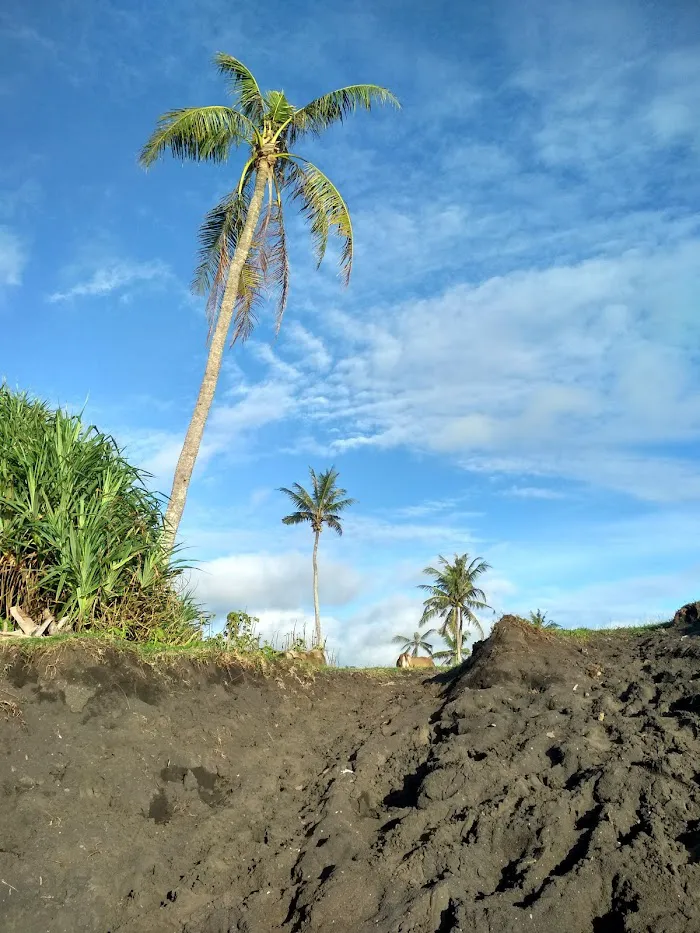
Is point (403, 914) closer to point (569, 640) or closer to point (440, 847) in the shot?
point (440, 847)

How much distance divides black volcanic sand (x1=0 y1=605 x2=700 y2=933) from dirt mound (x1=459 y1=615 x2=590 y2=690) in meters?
0.04

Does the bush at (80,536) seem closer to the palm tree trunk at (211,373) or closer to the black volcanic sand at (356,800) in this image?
the black volcanic sand at (356,800)

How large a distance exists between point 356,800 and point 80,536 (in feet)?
14.2

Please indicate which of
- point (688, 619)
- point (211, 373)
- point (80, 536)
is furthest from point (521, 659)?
point (211, 373)

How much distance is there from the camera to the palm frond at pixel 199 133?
1550 centimetres

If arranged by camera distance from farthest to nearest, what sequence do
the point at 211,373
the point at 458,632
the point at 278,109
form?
the point at 458,632
the point at 278,109
the point at 211,373

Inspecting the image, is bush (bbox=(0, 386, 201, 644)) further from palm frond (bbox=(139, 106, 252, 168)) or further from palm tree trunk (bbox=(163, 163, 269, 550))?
palm frond (bbox=(139, 106, 252, 168))

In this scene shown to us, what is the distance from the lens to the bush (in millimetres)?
8438

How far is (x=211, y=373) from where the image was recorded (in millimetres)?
14125

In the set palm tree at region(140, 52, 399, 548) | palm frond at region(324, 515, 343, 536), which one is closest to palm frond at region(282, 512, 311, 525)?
palm frond at region(324, 515, 343, 536)

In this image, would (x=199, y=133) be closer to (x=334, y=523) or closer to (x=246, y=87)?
(x=246, y=87)

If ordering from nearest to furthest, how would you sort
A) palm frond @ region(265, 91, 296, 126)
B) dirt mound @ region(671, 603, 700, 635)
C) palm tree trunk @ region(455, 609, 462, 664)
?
dirt mound @ region(671, 603, 700, 635)
palm frond @ region(265, 91, 296, 126)
palm tree trunk @ region(455, 609, 462, 664)

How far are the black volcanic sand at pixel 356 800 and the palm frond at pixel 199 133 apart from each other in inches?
472

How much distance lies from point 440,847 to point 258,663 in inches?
172
